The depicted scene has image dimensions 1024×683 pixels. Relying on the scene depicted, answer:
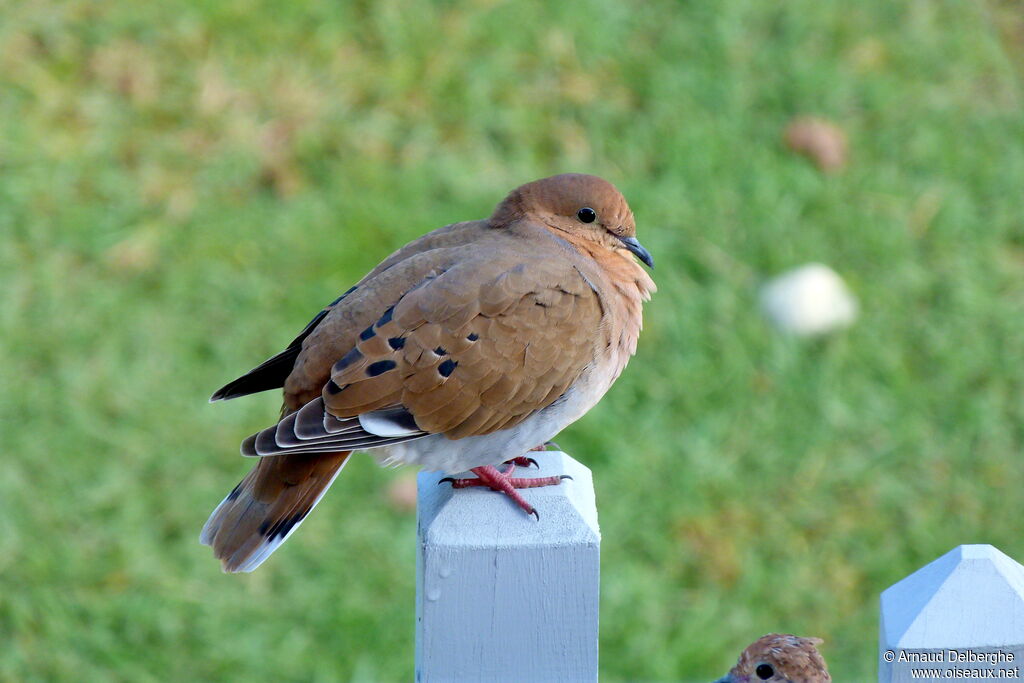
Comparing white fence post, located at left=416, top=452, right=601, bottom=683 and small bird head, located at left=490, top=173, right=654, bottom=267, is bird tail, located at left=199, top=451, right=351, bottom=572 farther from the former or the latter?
small bird head, located at left=490, top=173, right=654, bottom=267

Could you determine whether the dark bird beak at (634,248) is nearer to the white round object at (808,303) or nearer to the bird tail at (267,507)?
the bird tail at (267,507)

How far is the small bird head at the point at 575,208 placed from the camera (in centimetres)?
272

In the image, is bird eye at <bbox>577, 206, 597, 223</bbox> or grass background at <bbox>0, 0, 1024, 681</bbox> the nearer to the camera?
bird eye at <bbox>577, 206, 597, 223</bbox>

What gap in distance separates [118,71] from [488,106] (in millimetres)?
1477

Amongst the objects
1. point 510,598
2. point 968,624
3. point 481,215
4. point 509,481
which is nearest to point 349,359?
point 509,481

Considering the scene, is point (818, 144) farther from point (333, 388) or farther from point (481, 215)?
point (333, 388)

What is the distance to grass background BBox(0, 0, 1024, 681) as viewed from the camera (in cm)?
370

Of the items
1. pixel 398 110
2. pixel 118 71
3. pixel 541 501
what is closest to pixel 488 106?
pixel 398 110

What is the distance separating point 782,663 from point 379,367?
0.90 metres

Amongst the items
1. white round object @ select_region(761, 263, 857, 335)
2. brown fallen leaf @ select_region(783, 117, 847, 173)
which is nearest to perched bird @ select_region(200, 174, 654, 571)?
white round object @ select_region(761, 263, 857, 335)

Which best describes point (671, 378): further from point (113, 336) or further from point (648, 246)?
point (113, 336)

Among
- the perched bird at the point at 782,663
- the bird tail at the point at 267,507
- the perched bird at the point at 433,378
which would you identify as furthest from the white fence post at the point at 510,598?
the bird tail at the point at 267,507

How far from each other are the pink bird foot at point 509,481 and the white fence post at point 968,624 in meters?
0.57

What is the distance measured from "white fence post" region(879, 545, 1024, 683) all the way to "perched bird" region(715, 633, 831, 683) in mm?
123
